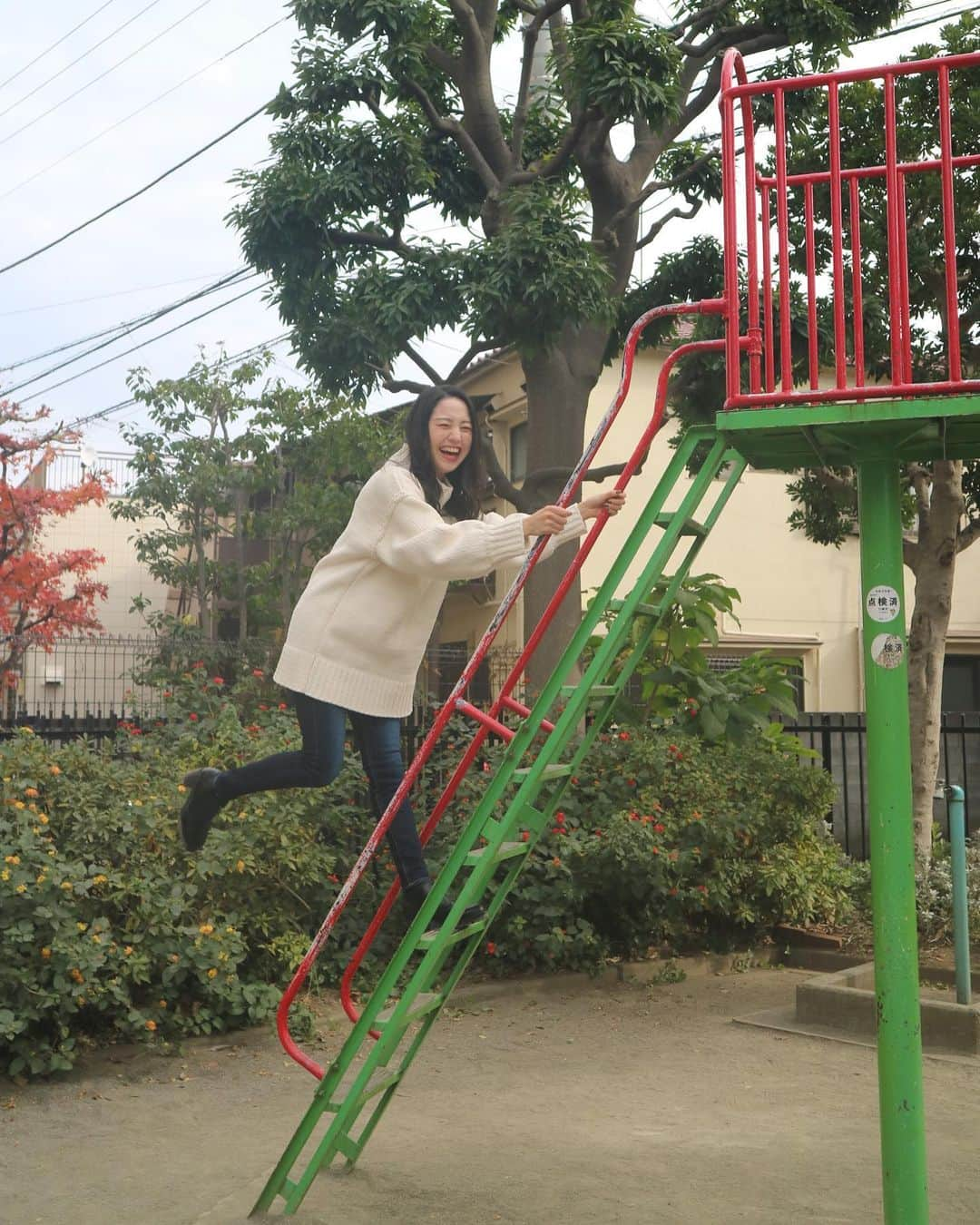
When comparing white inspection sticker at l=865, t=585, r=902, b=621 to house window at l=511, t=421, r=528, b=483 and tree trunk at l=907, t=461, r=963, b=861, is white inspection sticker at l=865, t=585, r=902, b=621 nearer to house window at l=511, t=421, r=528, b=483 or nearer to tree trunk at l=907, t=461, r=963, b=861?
tree trunk at l=907, t=461, r=963, b=861

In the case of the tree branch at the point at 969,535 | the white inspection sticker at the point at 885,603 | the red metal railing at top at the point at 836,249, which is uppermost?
the red metal railing at top at the point at 836,249

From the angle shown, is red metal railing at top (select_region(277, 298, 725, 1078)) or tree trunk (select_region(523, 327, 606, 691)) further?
tree trunk (select_region(523, 327, 606, 691))

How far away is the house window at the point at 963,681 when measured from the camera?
2272 centimetres

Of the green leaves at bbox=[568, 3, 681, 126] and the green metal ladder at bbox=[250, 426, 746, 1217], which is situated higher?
the green leaves at bbox=[568, 3, 681, 126]

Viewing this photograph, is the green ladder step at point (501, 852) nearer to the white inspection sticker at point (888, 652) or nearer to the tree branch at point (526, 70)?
the white inspection sticker at point (888, 652)

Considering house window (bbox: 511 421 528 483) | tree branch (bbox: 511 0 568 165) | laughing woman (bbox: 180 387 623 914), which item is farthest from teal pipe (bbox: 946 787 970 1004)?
house window (bbox: 511 421 528 483)

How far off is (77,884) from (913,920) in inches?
139

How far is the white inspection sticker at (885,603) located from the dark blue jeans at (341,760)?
1.56 meters

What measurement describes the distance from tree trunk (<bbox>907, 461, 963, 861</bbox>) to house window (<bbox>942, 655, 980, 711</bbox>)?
1466cm

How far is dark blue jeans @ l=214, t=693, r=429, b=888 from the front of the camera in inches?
165

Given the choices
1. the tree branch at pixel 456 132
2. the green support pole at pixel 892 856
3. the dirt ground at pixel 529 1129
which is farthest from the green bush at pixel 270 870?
the tree branch at pixel 456 132

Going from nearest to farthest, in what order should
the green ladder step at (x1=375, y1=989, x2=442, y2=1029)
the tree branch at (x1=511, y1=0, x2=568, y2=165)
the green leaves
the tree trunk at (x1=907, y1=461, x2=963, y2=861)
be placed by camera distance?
the green ladder step at (x1=375, y1=989, x2=442, y2=1029)
the tree trunk at (x1=907, y1=461, x2=963, y2=861)
the green leaves
the tree branch at (x1=511, y1=0, x2=568, y2=165)

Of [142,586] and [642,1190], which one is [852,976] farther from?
[142,586]

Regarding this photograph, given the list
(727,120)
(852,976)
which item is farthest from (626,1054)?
(727,120)
